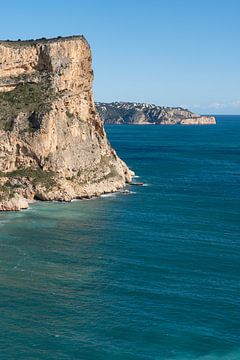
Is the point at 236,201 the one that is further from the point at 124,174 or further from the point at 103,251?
the point at 103,251

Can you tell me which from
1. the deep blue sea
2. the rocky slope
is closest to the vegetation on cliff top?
the rocky slope

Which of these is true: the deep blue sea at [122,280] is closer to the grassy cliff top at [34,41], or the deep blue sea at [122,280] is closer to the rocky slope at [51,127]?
the rocky slope at [51,127]

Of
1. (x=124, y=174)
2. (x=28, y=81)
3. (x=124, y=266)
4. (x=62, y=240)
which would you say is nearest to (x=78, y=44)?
(x=28, y=81)

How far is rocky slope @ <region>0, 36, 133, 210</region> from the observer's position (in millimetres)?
103438

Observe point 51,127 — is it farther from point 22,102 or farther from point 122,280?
point 122,280

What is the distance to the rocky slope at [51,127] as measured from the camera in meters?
103

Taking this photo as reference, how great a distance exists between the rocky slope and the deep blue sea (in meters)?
5.37

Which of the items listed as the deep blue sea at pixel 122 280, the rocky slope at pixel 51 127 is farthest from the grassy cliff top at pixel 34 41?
the deep blue sea at pixel 122 280

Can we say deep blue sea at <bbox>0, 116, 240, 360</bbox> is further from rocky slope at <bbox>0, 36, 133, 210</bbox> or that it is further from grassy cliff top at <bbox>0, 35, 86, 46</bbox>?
grassy cliff top at <bbox>0, 35, 86, 46</bbox>

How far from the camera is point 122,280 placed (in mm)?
62031

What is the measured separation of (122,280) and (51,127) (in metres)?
50.7

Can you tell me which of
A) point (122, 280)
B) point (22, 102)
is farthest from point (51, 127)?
point (122, 280)

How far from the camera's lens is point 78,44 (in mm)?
117250

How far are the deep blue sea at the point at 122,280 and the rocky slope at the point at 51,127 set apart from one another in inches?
211
